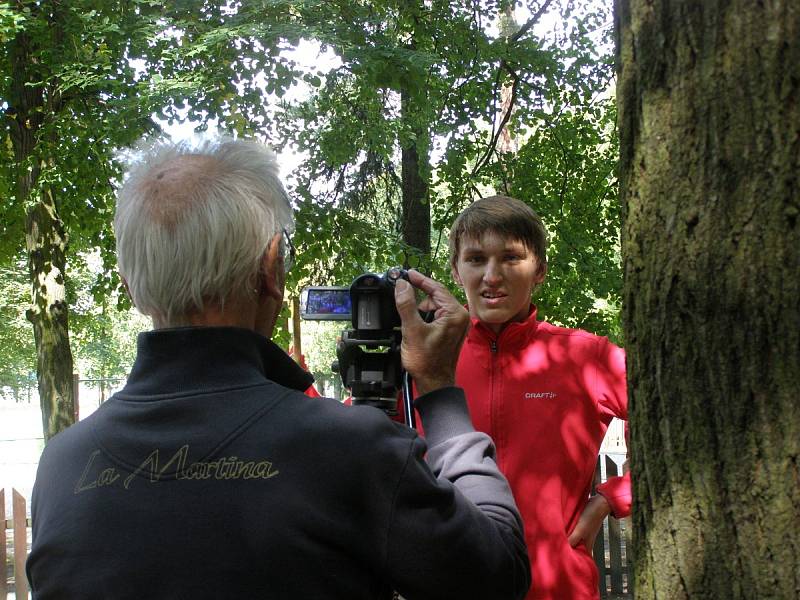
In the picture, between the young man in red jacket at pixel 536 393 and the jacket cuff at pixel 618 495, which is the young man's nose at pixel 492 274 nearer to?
the young man in red jacket at pixel 536 393

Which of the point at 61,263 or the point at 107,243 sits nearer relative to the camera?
the point at 61,263

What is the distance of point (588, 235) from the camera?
9703mm

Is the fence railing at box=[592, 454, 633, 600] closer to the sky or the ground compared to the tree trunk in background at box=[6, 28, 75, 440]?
closer to the ground

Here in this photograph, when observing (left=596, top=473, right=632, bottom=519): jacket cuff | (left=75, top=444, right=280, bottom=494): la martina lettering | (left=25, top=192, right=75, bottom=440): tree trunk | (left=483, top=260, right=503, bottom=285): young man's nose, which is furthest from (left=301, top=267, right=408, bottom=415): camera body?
(left=25, top=192, right=75, bottom=440): tree trunk

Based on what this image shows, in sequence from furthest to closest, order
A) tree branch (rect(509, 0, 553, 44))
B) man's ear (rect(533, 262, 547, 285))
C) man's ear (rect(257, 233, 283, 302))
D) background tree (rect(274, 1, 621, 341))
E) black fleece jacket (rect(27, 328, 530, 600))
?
tree branch (rect(509, 0, 553, 44)) → background tree (rect(274, 1, 621, 341)) → man's ear (rect(533, 262, 547, 285)) → man's ear (rect(257, 233, 283, 302)) → black fleece jacket (rect(27, 328, 530, 600))

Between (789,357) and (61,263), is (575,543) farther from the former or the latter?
(61,263)

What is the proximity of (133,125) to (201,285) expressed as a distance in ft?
20.8

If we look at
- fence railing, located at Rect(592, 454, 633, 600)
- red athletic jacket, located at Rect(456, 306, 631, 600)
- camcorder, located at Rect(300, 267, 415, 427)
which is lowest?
fence railing, located at Rect(592, 454, 633, 600)

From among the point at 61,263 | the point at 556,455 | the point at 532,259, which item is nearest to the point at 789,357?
the point at 556,455

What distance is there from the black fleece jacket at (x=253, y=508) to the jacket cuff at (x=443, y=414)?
194mm

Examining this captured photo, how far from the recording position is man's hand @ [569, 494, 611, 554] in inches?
103

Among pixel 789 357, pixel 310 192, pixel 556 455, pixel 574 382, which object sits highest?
pixel 310 192

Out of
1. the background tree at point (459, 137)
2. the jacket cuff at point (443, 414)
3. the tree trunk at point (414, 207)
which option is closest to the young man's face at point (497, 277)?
the jacket cuff at point (443, 414)

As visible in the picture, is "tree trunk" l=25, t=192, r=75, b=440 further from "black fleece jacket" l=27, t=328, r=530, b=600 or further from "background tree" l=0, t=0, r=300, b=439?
"black fleece jacket" l=27, t=328, r=530, b=600
